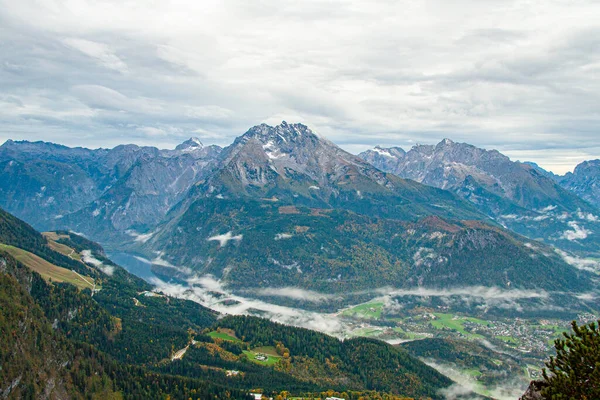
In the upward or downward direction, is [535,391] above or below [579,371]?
below

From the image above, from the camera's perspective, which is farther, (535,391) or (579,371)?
(535,391)

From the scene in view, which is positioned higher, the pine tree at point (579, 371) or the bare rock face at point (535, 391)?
the pine tree at point (579, 371)

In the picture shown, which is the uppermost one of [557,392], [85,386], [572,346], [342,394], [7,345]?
[572,346]

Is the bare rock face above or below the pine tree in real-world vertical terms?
below

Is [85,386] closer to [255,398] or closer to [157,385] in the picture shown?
[157,385]

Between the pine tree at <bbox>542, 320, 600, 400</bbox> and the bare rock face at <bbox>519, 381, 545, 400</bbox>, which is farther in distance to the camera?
the bare rock face at <bbox>519, 381, 545, 400</bbox>

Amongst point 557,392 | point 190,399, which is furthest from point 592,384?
point 190,399

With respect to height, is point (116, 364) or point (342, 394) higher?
point (116, 364)

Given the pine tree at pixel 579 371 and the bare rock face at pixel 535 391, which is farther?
the bare rock face at pixel 535 391
